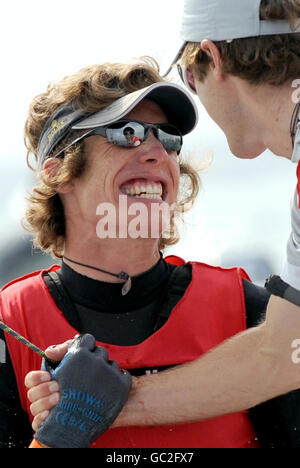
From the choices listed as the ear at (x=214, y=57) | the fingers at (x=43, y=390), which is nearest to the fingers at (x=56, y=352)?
the fingers at (x=43, y=390)

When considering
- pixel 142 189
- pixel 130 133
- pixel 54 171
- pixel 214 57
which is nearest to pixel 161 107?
pixel 130 133

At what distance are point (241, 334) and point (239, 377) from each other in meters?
0.20

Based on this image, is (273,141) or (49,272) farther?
(49,272)

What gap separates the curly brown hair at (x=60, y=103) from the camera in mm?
3963

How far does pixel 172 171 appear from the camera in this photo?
3938 millimetres

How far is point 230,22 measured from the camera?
128 inches

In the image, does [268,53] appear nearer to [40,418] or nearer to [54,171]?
[54,171]

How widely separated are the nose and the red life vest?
575 mm

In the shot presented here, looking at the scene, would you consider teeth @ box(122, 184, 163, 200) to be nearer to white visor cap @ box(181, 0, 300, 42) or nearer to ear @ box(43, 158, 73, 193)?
ear @ box(43, 158, 73, 193)

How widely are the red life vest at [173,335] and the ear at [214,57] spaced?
108 cm

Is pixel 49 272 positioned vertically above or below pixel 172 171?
below

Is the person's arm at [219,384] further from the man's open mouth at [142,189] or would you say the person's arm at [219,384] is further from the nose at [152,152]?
the nose at [152,152]
